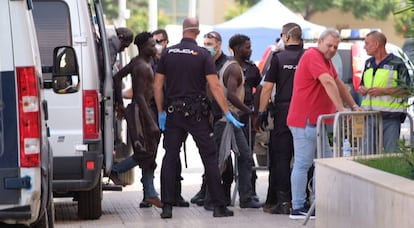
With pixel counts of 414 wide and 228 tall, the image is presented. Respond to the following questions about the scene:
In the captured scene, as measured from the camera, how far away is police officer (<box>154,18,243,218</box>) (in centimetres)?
1176

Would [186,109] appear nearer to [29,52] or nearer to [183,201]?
[183,201]

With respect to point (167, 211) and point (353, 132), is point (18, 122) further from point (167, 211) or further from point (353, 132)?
point (167, 211)

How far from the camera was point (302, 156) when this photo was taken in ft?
37.6

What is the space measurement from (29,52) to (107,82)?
4.12 metres

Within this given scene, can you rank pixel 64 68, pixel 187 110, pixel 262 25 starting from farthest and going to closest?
pixel 262 25 < pixel 187 110 < pixel 64 68

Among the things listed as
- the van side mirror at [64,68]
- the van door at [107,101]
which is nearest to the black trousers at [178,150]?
the van door at [107,101]

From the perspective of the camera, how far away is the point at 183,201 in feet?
43.0

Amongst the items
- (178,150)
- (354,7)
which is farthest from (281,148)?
(354,7)

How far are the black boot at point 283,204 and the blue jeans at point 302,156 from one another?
1.82 ft

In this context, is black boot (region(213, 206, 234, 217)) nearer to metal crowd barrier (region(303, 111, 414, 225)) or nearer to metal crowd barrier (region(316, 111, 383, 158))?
metal crowd barrier (region(303, 111, 414, 225))

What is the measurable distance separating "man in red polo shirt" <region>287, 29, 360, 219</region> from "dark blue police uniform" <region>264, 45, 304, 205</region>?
497 mm

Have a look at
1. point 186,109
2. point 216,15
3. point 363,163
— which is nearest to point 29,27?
point 363,163

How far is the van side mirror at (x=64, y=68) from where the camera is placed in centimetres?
912

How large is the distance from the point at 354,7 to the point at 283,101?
164ft
